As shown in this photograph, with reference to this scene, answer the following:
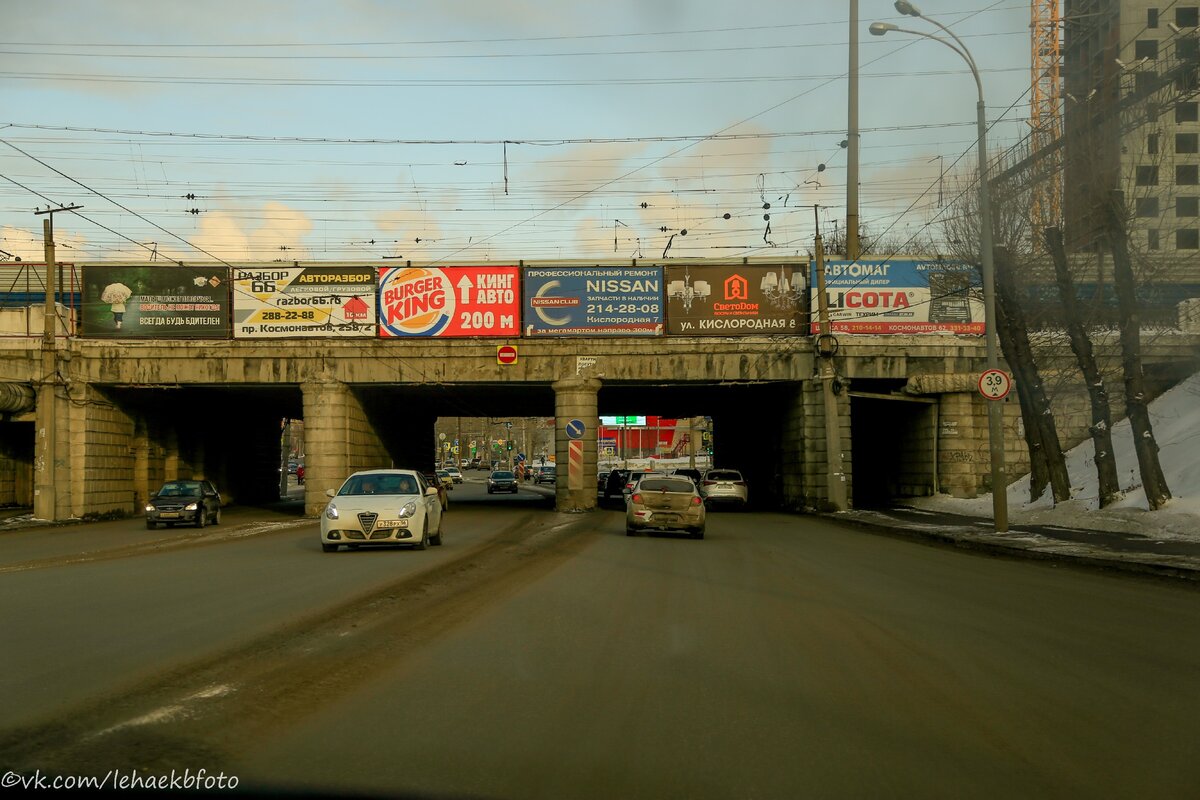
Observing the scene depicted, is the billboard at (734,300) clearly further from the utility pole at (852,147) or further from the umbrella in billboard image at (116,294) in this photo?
the umbrella in billboard image at (116,294)

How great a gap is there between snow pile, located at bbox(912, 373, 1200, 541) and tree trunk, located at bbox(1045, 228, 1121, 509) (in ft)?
1.91

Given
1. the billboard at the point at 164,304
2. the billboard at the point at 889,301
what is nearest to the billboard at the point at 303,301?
the billboard at the point at 164,304

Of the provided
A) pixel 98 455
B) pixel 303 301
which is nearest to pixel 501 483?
pixel 303 301

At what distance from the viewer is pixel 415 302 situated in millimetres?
42625

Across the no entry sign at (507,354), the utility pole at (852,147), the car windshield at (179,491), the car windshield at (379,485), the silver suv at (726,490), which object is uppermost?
the utility pole at (852,147)

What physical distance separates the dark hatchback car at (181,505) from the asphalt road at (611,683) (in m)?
18.1

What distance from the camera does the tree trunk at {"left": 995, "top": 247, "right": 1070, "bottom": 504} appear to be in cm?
2989

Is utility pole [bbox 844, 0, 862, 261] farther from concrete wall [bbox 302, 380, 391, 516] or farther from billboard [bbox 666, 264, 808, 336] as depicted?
concrete wall [bbox 302, 380, 391, 516]

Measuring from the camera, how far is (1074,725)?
6.91 m

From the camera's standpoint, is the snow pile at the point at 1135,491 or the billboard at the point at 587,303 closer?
the snow pile at the point at 1135,491

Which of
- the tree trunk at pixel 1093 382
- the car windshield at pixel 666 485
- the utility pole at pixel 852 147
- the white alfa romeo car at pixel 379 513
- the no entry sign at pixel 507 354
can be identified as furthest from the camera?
the utility pole at pixel 852 147

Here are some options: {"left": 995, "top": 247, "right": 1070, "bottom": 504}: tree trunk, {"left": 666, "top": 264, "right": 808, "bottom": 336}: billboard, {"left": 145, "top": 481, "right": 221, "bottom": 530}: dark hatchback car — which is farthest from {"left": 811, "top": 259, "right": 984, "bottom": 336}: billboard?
{"left": 145, "top": 481, "right": 221, "bottom": 530}: dark hatchback car

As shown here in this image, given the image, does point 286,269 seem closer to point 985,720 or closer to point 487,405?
point 487,405

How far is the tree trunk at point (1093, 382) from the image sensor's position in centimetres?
2714
